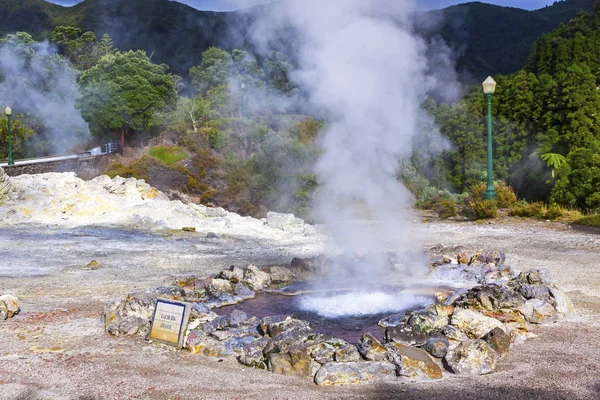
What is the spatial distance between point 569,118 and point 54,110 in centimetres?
2600

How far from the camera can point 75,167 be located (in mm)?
24938

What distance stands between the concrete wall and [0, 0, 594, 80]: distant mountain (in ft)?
→ 102

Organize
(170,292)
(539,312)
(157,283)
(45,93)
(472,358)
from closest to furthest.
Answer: (472,358) < (539,312) < (170,292) < (157,283) < (45,93)

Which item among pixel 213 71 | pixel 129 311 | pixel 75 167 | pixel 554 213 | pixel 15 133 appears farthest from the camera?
pixel 213 71

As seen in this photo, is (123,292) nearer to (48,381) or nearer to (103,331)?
(103,331)

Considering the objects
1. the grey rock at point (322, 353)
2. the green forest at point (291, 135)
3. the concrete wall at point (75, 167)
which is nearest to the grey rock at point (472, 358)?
the grey rock at point (322, 353)

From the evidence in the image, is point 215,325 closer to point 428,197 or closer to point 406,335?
point 406,335

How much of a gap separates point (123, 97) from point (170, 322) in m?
24.2

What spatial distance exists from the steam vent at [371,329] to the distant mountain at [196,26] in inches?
1784

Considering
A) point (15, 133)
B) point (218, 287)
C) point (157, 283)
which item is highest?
point (15, 133)

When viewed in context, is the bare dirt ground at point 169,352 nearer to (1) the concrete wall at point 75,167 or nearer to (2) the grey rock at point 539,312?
(2) the grey rock at point 539,312

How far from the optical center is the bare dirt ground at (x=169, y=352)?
4438 millimetres

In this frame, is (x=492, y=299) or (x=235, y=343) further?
(x=492, y=299)

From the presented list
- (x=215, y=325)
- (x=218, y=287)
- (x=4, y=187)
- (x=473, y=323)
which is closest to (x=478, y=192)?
(x=218, y=287)
